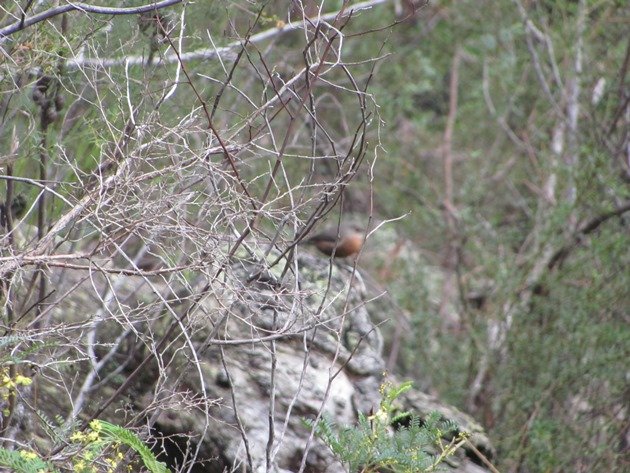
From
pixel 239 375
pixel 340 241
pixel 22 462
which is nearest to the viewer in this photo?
pixel 22 462

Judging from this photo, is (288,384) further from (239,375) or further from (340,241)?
(340,241)

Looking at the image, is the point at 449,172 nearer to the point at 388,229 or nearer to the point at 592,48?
the point at 388,229

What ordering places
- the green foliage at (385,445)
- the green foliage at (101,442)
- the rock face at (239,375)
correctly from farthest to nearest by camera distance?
the rock face at (239,375) < the green foliage at (385,445) < the green foliage at (101,442)

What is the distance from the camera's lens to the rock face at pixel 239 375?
151 inches

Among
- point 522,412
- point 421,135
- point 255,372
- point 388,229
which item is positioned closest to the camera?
point 255,372

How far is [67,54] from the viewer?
157 inches

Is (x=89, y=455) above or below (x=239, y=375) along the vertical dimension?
above

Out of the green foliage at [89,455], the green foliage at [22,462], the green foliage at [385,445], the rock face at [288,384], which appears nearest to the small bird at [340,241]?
the rock face at [288,384]

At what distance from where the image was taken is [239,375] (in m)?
4.25

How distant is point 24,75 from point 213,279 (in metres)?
1.28

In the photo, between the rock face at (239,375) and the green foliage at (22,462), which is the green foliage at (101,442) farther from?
the rock face at (239,375)

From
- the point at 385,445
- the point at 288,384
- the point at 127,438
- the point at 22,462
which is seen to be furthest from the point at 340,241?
the point at 22,462

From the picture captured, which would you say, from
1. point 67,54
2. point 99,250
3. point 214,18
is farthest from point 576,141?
point 99,250

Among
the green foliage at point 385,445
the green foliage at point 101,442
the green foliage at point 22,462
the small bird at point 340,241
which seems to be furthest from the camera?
the small bird at point 340,241
